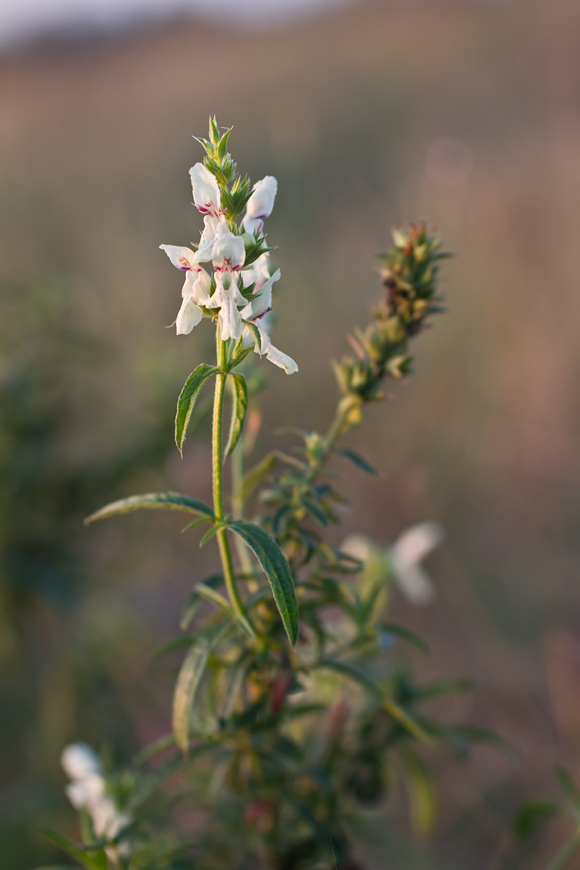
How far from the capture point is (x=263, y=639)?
1.02 metres

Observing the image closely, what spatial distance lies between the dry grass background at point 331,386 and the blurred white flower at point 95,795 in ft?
A: 2.23

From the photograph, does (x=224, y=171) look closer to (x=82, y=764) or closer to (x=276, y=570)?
(x=276, y=570)

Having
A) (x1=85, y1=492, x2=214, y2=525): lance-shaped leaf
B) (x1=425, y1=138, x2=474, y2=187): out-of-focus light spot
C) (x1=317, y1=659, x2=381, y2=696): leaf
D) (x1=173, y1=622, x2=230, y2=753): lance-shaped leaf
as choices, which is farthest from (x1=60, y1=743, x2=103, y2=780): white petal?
(x1=425, y1=138, x2=474, y2=187): out-of-focus light spot

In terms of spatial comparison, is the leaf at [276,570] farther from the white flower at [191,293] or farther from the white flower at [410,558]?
the white flower at [410,558]

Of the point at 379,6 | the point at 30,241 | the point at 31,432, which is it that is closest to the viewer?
the point at 31,432

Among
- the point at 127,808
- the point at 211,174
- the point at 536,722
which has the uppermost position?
the point at 211,174

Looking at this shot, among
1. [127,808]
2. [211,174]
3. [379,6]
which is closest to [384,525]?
[127,808]

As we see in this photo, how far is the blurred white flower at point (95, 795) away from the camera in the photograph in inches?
44.1

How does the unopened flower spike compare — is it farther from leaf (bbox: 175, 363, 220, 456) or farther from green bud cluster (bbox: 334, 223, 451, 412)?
green bud cluster (bbox: 334, 223, 451, 412)

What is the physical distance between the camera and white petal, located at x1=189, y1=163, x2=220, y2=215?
2.61 feet

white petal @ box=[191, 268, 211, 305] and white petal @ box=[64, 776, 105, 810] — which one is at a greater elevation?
white petal @ box=[191, 268, 211, 305]

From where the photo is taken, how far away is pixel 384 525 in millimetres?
3822

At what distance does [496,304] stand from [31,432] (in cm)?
349

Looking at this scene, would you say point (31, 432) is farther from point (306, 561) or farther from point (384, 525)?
point (384, 525)
